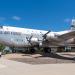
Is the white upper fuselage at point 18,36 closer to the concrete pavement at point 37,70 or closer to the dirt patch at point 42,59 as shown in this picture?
the dirt patch at point 42,59

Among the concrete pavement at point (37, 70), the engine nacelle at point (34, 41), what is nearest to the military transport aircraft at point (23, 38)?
the engine nacelle at point (34, 41)

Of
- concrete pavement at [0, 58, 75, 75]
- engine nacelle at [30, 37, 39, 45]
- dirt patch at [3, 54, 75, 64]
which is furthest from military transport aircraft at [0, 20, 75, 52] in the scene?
concrete pavement at [0, 58, 75, 75]

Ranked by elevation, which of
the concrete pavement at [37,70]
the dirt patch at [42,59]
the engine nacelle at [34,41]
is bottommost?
the concrete pavement at [37,70]

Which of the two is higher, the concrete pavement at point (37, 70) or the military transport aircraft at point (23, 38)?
the military transport aircraft at point (23, 38)

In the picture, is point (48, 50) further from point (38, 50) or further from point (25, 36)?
point (25, 36)

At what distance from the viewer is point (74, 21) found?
139 feet

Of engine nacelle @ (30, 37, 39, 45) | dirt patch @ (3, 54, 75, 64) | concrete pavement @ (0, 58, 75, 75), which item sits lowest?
concrete pavement @ (0, 58, 75, 75)

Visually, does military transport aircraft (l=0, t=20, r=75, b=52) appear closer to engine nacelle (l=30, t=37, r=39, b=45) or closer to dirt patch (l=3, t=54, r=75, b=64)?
engine nacelle (l=30, t=37, r=39, b=45)

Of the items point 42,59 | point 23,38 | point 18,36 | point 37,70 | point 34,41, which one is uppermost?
point 18,36

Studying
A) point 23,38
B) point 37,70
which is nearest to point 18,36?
point 23,38

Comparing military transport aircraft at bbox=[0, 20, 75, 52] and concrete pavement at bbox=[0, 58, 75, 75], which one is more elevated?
military transport aircraft at bbox=[0, 20, 75, 52]

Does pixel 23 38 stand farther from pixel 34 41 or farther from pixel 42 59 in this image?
pixel 42 59

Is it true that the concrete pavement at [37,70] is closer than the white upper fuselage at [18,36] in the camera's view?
Yes

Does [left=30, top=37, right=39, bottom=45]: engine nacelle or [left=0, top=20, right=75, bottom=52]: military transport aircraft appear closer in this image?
[left=0, top=20, right=75, bottom=52]: military transport aircraft
